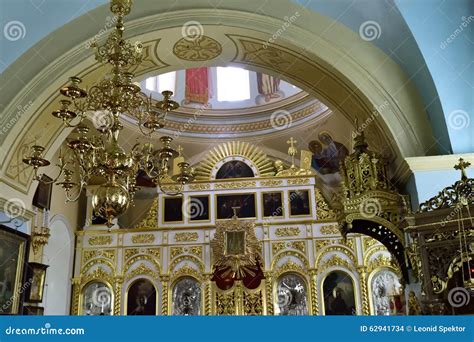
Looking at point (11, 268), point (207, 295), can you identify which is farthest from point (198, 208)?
point (11, 268)

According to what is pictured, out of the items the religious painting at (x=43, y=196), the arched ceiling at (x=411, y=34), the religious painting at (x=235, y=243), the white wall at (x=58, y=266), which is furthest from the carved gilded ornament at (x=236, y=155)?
the arched ceiling at (x=411, y=34)

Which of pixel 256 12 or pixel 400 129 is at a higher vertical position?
pixel 256 12

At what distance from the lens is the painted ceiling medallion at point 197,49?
22.0 ft

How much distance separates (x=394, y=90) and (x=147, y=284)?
7.51 meters

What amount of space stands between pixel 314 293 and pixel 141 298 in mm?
4003

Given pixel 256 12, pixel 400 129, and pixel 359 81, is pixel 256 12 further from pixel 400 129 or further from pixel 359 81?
pixel 400 129

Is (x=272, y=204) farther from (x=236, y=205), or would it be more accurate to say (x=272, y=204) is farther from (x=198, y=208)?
(x=198, y=208)

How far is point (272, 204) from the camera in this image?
11.6 meters

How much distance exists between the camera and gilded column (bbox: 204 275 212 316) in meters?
10.8

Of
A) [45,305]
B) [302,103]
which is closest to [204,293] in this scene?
[45,305]

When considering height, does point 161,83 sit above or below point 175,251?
above

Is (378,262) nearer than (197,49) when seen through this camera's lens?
No

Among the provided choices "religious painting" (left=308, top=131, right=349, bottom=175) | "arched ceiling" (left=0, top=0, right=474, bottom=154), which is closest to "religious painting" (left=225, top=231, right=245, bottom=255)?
"religious painting" (left=308, top=131, right=349, bottom=175)

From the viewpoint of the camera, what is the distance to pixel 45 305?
32.5 ft
